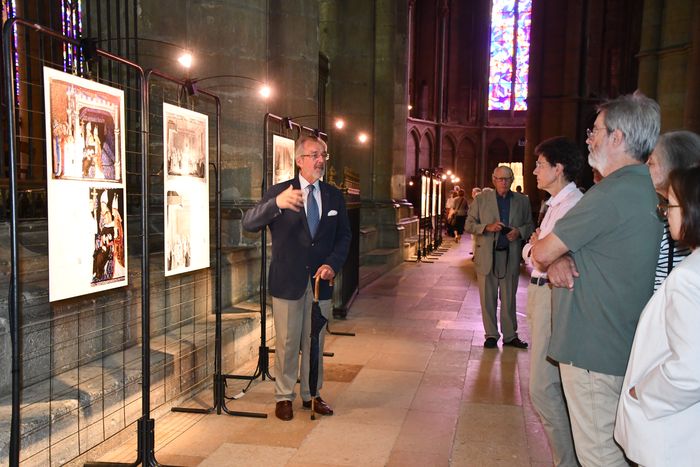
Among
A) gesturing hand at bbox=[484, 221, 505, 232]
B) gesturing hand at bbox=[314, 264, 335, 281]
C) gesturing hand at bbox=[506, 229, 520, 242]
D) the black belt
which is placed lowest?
gesturing hand at bbox=[314, 264, 335, 281]

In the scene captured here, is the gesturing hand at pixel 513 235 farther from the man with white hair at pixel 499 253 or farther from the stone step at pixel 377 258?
the stone step at pixel 377 258

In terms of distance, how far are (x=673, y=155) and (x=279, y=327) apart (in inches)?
109

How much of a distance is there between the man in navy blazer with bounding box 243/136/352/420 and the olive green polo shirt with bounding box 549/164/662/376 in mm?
2118

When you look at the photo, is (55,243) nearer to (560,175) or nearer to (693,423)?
(693,423)

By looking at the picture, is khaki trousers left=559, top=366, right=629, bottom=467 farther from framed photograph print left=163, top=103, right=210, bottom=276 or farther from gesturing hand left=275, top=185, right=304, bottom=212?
framed photograph print left=163, top=103, right=210, bottom=276

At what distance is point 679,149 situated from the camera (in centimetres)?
273

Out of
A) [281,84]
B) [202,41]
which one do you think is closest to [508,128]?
[281,84]

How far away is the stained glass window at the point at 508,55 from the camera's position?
1339 inches

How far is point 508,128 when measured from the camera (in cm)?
3366

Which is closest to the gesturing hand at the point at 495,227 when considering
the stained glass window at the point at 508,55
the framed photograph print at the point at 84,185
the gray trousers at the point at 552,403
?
the gray trousers at the point at 552,403

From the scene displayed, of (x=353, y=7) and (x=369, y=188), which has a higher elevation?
(x=353, y=7)

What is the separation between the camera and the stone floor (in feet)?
12.4

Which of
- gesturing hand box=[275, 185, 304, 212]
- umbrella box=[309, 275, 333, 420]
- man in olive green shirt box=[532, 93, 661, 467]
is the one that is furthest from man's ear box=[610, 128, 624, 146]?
umbrella box=[309, 275, 333, 420]

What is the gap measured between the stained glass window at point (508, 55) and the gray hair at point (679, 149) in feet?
108
